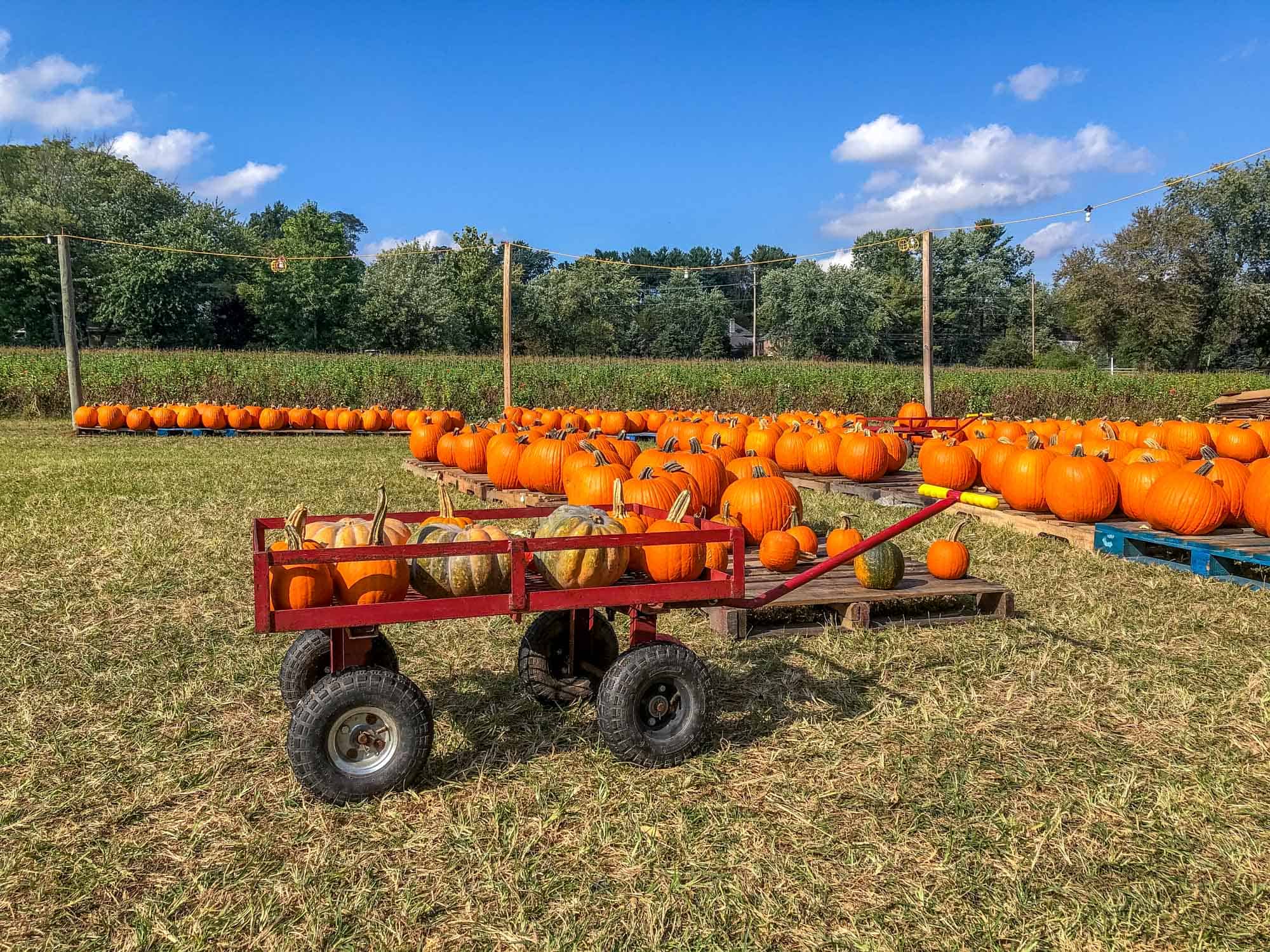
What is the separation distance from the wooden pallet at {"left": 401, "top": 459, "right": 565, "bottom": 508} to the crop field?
35.6ft

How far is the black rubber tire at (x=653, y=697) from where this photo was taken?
3494 mm

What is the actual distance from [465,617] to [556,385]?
2155 cm

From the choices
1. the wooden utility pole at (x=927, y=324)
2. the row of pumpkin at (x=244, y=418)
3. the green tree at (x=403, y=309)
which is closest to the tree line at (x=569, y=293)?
the green tree at (x=403, y=309)

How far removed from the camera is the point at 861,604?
538cm

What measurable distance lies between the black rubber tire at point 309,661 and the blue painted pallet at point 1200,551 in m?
5.93

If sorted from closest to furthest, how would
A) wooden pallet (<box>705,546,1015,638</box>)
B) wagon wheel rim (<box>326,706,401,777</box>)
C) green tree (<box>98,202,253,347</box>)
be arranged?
wagon wheel rim (<box>326,706,401,777</box>) → wooden pallet (<box>705,546,1015,638</box>) → green tree (<box>98,202,253,347</box>)

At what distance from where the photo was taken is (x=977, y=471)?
995 centimetres

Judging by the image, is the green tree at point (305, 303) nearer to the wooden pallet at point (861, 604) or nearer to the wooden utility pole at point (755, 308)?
the wooden utility pole at point (755, 308)

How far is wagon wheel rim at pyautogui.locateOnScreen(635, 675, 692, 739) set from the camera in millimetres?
3613

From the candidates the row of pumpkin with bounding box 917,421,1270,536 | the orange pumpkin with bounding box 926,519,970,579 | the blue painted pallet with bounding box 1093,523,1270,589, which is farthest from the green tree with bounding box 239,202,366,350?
the orange pumpkin with bounding box 926,519,970,579

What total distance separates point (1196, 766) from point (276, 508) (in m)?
8.10

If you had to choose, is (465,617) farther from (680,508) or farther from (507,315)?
(507,315)

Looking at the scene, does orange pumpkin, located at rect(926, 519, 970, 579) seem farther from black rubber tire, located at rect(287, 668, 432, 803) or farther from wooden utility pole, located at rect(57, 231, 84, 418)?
wooden utility pole, located at rect(57, 231, 84, 418)

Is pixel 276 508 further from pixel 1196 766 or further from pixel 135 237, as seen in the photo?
pixel 135 237
